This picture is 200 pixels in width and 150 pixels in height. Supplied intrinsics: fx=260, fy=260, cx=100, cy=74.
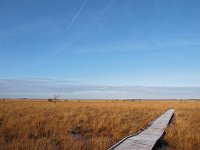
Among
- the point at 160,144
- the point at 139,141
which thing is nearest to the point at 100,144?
the point at 139,141

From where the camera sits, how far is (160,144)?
9.42 m

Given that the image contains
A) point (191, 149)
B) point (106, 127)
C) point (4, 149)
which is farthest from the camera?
point (106, 127)

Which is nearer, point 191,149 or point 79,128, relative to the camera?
point 191,149

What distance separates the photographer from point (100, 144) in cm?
827

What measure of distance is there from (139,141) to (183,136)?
237 centimetres

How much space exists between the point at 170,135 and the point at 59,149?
479cm

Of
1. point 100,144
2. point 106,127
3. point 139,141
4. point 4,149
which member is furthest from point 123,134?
point 4,149

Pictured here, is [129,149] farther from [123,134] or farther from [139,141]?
[123,134]

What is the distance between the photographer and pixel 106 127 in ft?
45.7

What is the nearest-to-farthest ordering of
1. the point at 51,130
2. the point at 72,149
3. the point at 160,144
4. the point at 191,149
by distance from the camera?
the point at 72,149 < the point at 191,149 < the point at 160,144 < the point at 51,130

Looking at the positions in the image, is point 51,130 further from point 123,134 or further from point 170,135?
point 170,135

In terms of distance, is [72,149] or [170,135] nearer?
[72,149]

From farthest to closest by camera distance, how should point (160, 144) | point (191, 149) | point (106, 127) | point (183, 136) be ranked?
point (106, 127) → point (183, 136) → point (160, 144) → point (191, 149)

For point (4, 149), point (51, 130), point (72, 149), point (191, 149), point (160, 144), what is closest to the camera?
point (4, 149)
